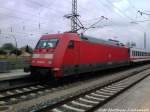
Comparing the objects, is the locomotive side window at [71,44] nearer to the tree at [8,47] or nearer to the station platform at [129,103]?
the station platform at [129,103]

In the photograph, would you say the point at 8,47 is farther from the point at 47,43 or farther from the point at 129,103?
the point at 129,103

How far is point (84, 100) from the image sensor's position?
11.7 metres

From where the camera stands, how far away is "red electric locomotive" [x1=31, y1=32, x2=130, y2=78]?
54.5 feet

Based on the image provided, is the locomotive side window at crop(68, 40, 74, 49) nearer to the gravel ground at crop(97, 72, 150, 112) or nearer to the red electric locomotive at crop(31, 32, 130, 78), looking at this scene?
the red electric locomotive at crop(31, 32, 130, 78)

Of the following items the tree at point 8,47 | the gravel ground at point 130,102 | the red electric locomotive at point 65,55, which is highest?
the tree at point 8,47

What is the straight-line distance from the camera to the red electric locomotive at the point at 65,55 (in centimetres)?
1662

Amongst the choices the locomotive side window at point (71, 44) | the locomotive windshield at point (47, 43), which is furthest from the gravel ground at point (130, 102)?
the locomotive windshield at point (47, 43)

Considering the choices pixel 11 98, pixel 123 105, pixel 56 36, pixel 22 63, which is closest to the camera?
pixel 123 105

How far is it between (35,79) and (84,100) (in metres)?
7.37

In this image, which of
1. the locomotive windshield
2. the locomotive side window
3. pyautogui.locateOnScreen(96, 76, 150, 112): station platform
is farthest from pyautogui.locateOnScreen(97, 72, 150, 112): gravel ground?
the locomotive windshield

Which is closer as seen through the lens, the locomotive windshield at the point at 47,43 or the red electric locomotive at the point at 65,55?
the red electric locomotive at the point at 65,55

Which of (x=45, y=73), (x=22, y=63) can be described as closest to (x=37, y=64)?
(x=45, y=73)

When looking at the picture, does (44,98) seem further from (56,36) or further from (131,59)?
(131,59)

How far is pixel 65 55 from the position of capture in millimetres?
16812
